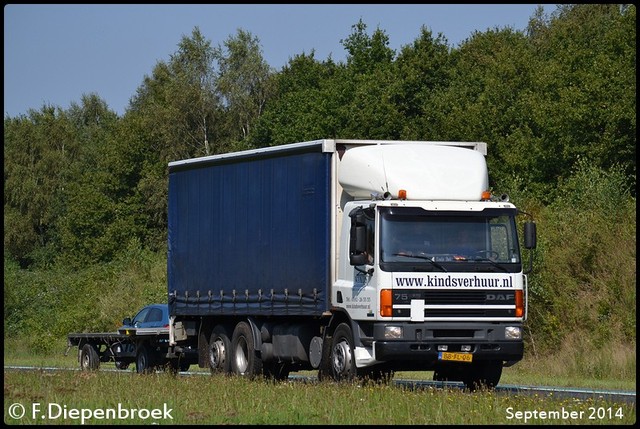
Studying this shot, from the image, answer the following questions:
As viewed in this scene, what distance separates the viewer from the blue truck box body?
68.0ft

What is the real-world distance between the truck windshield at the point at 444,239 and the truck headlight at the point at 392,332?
0.87m

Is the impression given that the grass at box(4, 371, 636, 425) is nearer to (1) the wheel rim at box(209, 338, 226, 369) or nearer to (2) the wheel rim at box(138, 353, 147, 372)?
(1) the wheel rim at box(209, 338, 226, 369)

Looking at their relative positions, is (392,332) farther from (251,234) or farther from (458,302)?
(251,234)

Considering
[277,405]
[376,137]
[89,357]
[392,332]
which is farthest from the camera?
[376,137]

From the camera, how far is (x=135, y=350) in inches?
1131

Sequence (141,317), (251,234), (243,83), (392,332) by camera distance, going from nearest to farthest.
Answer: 1. (392,332)
2. (251,234)
3. (141,317)
4. (243,83)

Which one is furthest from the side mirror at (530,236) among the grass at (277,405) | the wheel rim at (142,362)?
the wheel rim at (142,362)

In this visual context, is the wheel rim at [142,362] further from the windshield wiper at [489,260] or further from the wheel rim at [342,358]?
the windshield wiper at [489,260]

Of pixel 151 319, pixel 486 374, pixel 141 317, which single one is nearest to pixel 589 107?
pixel 141 317

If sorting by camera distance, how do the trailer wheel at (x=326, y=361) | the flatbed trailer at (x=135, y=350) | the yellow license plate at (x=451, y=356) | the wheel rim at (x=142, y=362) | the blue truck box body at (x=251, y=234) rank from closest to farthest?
the yellow license plate at (x=451, y=356), the trailer wheel at (x=326, y=361), the blue truck box body at (x=251, y=234), the flatbed trailer at (x=135, y=350), the wheel rim at (x=142, y=362)

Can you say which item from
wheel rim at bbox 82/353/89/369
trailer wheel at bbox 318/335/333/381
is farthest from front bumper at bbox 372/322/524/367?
wheel rim at bbox 82/353/89/369

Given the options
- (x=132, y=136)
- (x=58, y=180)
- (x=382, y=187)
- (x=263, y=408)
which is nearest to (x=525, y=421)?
(x=263, y=408)

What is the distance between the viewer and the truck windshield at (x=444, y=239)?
746 inches

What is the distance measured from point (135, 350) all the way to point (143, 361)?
0.83m
